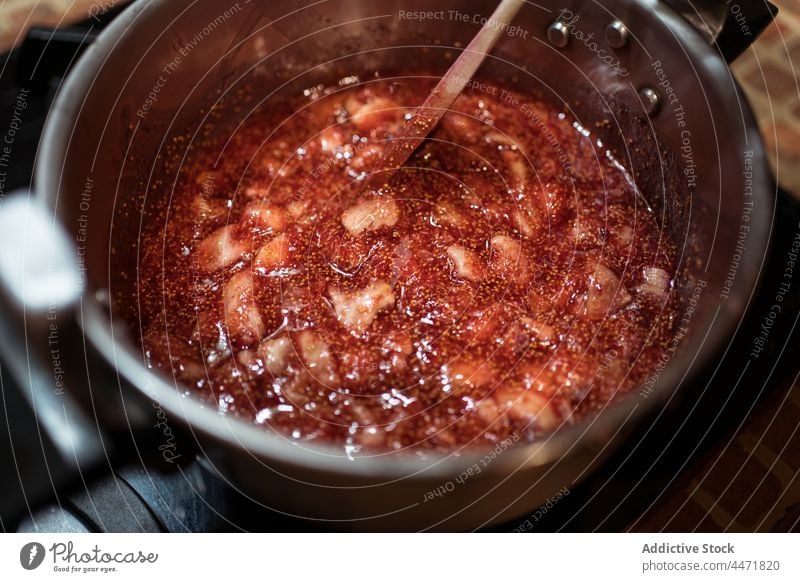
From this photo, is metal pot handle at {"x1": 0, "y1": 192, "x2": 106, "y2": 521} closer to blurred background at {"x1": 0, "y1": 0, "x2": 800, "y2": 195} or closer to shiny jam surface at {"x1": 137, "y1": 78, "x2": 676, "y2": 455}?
shiny jam surface at {"x1": 137, "y1": 78, "x2": 676, "y2": 455}

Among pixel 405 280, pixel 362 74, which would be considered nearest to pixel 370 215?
pixel 405 280

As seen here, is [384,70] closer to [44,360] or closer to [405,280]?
[405,280]

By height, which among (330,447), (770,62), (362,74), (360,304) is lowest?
(330,447)

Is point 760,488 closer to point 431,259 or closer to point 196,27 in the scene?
point 431,259

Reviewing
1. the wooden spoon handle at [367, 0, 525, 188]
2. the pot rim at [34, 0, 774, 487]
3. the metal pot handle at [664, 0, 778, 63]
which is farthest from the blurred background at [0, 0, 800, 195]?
the wooden spoon handle at [367, 0, 525, 188]

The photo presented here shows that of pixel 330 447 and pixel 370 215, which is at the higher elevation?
pixel 370 215

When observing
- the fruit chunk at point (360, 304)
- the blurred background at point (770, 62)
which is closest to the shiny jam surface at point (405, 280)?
the fruit chunk at point (360, 304)

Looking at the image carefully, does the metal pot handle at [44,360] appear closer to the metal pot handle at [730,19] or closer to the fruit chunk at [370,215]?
the fruit chunk at [370,215]
